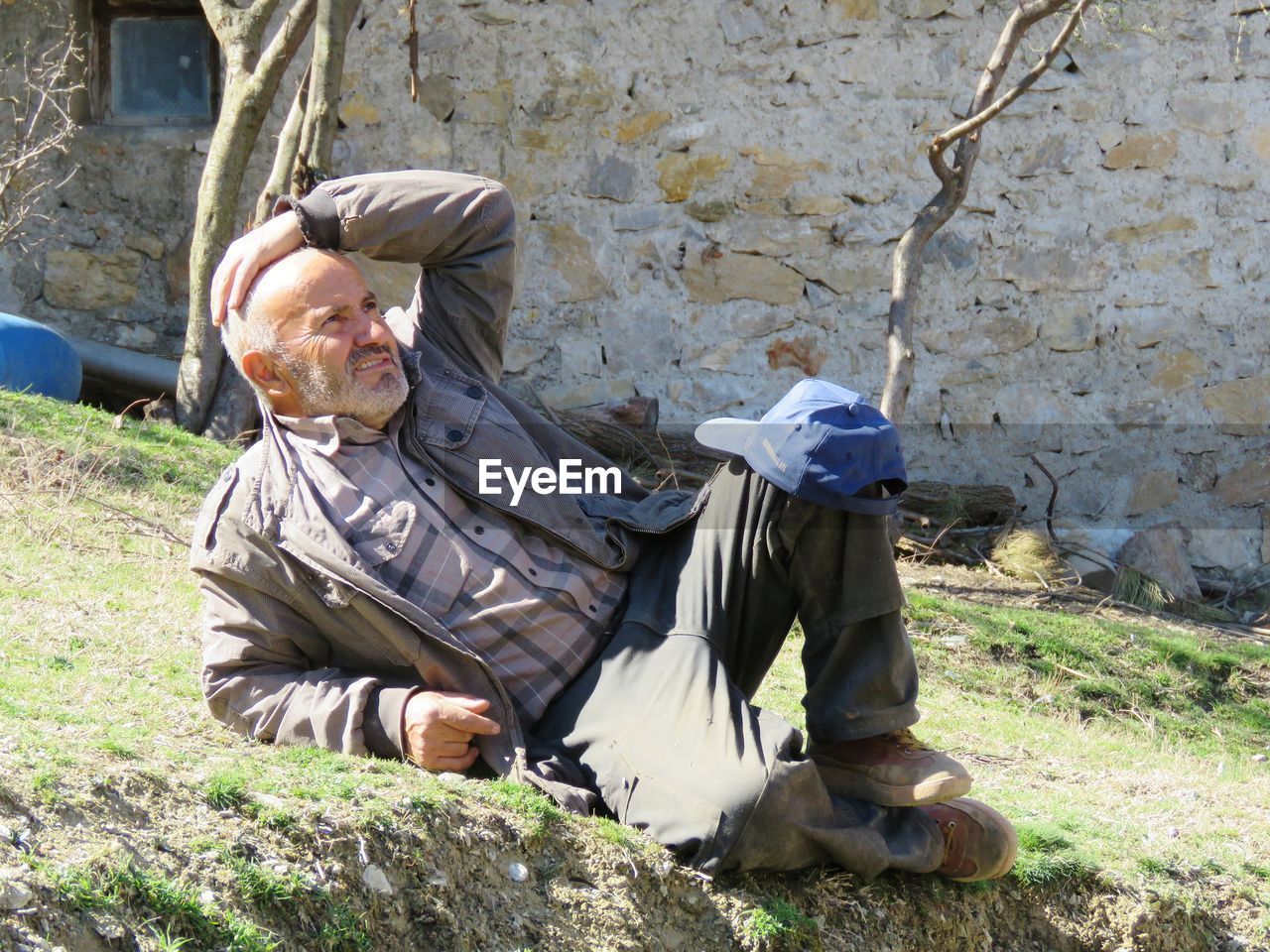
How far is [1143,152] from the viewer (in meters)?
7.24

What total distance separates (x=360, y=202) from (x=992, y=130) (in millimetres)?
4932

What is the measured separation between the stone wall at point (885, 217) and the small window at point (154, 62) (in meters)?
1.13

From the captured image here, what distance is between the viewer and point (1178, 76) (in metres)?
7.20

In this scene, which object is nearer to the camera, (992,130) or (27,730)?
(27,730)

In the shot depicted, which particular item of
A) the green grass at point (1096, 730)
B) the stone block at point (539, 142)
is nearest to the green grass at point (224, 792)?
the green grass at point (1096, 730)

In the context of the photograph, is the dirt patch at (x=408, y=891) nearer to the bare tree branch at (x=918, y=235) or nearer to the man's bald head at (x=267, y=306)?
the man's bald head at (x=267, y=306)

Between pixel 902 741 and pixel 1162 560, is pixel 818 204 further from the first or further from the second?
pixel 902 741

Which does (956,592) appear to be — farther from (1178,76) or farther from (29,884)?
(29,884)

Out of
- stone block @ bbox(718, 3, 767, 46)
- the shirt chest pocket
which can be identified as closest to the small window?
stone block @ bbox(718, 3, 767, 46)

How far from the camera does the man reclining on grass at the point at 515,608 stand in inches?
108

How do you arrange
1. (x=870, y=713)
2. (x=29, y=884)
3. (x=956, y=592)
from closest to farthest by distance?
(x=29, y=884) < (x=870, y=713) < (x=956, y=592)

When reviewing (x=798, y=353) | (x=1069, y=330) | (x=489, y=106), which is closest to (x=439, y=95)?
(x=489, y=106)

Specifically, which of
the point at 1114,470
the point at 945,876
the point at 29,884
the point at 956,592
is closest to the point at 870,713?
the point at 945,876

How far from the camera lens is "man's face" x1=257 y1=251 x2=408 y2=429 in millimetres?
3037
